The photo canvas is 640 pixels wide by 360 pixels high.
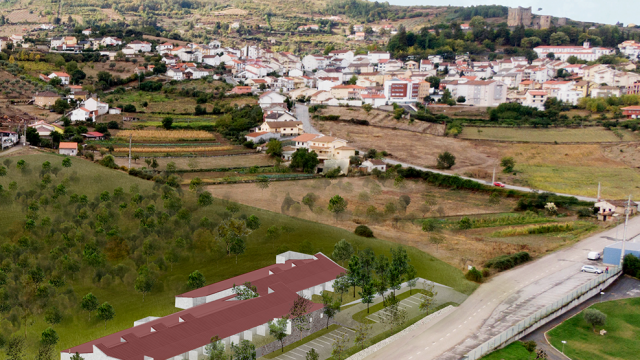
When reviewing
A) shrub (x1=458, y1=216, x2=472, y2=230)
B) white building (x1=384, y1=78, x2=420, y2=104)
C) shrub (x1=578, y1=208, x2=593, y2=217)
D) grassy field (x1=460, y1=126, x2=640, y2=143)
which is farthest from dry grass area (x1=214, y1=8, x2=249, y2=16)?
shrub (x1=458, y1=216, x2=472, y2=230)

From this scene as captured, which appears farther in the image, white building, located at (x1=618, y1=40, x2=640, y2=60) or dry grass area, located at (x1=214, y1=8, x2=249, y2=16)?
dry grass area, located at (x1=214, y1=8, x2=249, y2=16)

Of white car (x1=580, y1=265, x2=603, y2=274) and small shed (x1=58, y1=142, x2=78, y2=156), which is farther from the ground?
small shed (x1=58, y1=142, x2=78, y2=156)

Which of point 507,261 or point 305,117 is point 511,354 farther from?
point 305,117

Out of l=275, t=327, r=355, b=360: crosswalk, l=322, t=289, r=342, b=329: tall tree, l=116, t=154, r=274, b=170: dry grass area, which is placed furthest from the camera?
l=116, t=154, r=274, b=170: dry grass area

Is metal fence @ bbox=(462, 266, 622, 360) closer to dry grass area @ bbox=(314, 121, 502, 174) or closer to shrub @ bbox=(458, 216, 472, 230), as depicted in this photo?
shrub @ bbox=(458, 216, 472, 230)

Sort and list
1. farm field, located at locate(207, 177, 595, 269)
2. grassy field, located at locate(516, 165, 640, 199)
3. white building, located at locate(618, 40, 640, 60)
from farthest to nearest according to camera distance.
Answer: white building, located at locate(618, 40, 640, 60) < grassy field, located at locate(516, 165, 640, 199) < farm field, located at locate(207, 177, 595, 269)

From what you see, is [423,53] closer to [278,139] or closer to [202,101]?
[202,101]

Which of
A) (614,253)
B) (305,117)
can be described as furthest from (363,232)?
(305,117)

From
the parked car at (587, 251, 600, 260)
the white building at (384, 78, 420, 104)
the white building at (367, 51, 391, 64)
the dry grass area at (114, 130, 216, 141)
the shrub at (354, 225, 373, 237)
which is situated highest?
the white building at (367, 51, 391, 64)
